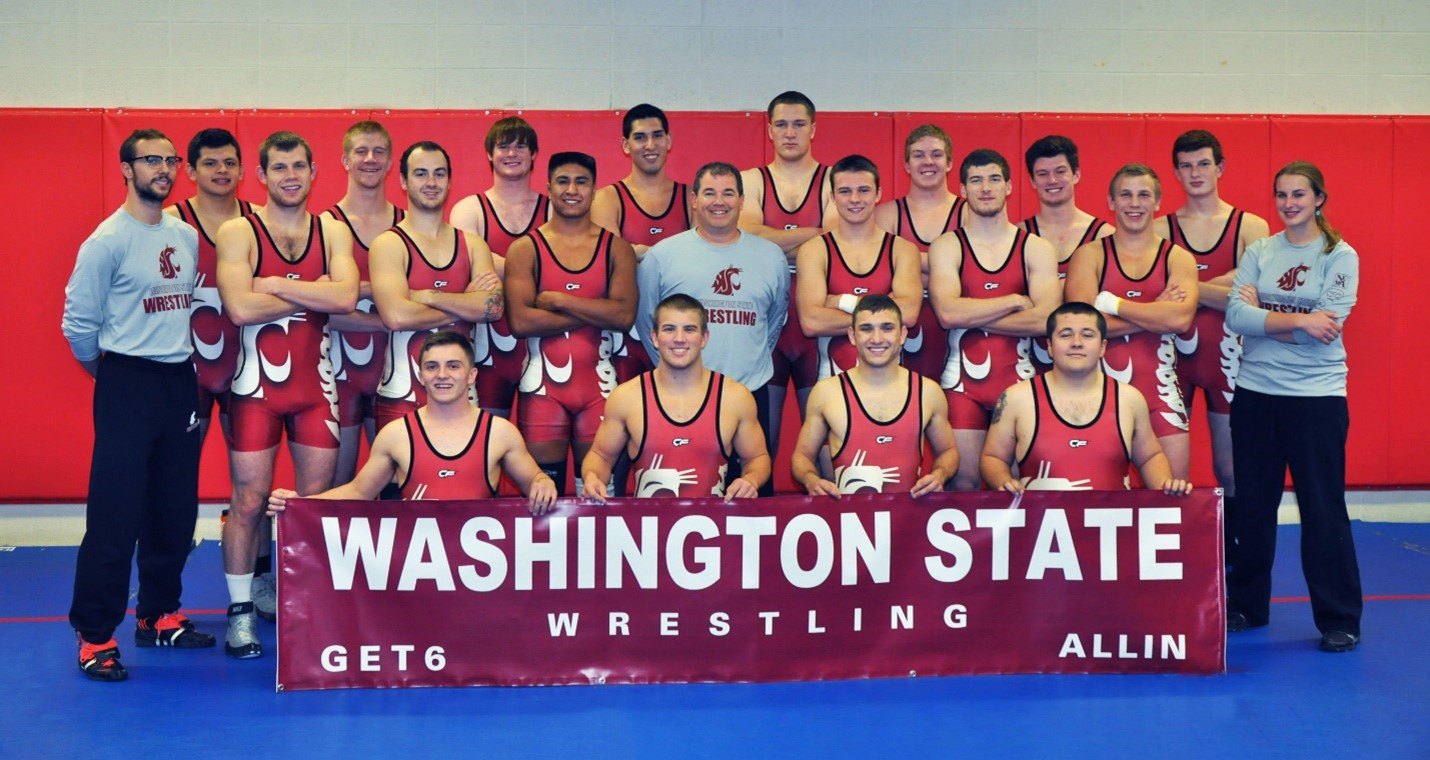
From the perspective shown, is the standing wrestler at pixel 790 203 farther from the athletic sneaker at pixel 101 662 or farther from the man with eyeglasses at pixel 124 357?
the athletic sneaker at pixel 101 662

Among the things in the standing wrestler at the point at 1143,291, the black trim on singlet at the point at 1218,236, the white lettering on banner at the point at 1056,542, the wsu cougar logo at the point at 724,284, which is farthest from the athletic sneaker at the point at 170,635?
the black trim on singlet at the point at 1218,236

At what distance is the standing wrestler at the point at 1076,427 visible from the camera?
5.20 metres

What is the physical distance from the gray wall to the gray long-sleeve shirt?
2.93m

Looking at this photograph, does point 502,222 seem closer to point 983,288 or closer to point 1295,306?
point 983,288

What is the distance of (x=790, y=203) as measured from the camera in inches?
248

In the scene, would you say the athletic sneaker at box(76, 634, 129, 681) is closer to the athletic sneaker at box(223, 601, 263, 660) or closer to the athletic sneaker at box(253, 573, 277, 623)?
the athletic sneaker at box(223, 601, 263, 660)

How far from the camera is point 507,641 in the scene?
4.79 meters

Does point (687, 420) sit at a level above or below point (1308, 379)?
below

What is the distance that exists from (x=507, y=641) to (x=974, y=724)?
63.7 inches

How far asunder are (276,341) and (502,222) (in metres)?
1.20

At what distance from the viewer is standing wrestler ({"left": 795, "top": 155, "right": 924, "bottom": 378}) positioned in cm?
570

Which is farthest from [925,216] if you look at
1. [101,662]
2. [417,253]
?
[101,662]

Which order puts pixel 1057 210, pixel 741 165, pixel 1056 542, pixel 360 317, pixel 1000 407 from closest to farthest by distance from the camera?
pixel 1056 542, pixel 1000 407, pixel 360 317, pixel 1057 210, pixel 741 165

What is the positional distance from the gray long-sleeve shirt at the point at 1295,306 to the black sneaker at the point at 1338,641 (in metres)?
0.95
